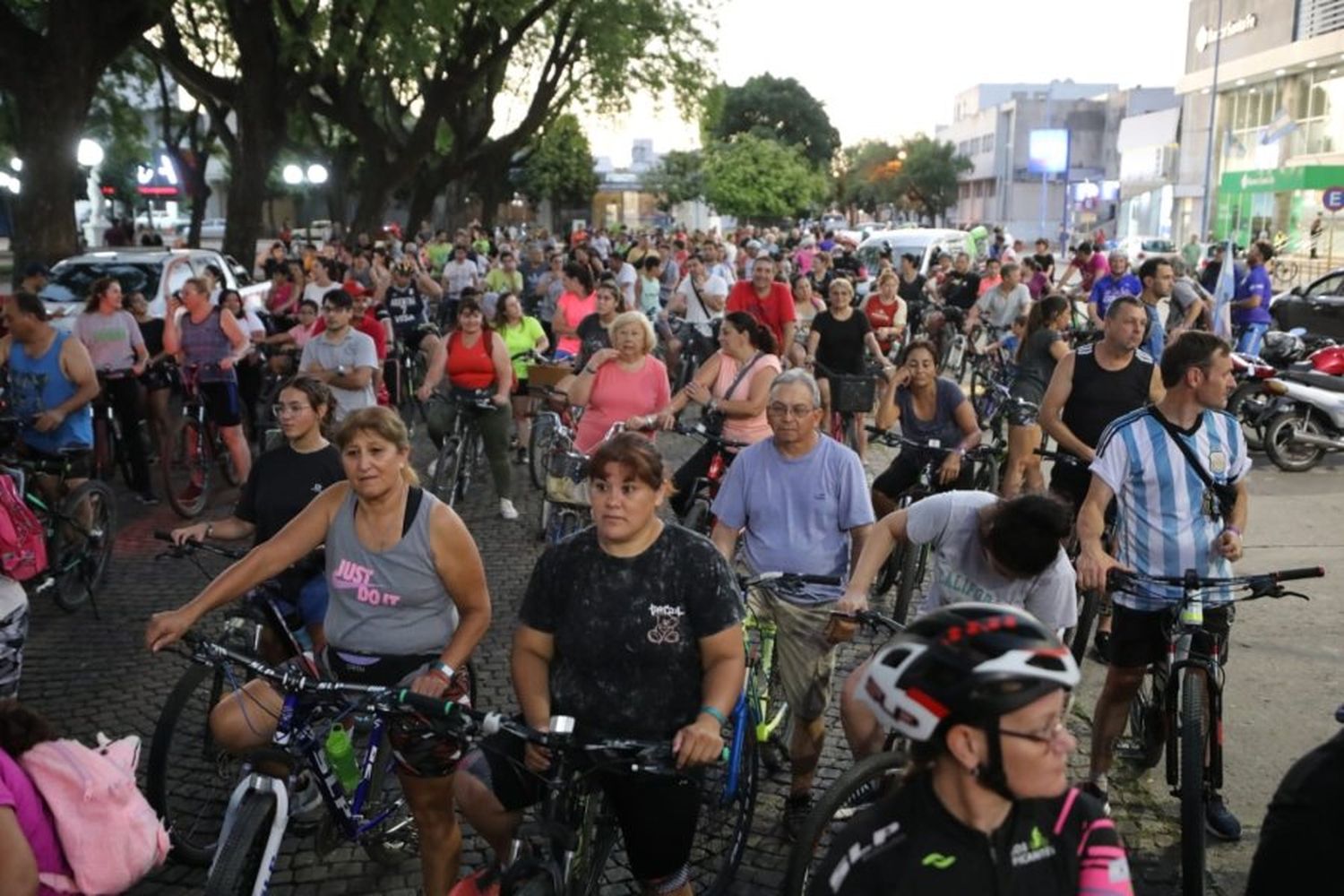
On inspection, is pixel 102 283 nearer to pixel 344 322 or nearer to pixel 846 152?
pixel 344 322

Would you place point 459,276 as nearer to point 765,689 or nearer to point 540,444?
point 540,444

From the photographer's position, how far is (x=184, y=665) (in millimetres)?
6594

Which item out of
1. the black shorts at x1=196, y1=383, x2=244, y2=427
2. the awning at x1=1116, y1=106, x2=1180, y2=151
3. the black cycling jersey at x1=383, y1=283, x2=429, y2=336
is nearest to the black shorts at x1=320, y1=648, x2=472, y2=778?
the black shorts at x1=196, y1=383, x2=244, y2=427

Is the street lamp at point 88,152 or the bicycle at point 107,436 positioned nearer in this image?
the bicycle at point 107,436

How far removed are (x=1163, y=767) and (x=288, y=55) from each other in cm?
2082

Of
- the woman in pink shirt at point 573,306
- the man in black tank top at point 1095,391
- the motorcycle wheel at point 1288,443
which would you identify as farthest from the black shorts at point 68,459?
the motorcycle wheel at point 1288,443

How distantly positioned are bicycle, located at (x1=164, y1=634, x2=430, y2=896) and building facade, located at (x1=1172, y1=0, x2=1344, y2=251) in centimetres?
4493

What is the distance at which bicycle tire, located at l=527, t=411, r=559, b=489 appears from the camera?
955 centimetres

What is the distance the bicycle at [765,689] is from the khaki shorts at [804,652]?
6cm

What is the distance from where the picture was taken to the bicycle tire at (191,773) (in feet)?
14.4

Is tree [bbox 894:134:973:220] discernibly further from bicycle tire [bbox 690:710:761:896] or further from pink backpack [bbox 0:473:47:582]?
bicycle tire [bbox 690:710:761:896]

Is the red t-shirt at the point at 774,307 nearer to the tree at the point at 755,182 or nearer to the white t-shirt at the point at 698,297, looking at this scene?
the white t-shirt at the point at 698,297

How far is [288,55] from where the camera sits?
22.1 meters

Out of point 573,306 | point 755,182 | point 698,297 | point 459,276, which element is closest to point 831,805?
point 573,306
